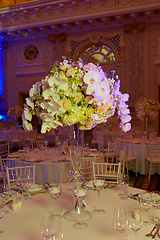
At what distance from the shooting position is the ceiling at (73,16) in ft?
33.3

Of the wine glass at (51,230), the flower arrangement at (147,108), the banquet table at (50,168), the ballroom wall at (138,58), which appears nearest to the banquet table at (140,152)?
the flower arrangement at (147,108)

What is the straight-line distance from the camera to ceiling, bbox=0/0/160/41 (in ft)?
33.3

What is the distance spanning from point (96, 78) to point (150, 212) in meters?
0.98

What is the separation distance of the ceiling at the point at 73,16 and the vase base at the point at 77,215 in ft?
32.3

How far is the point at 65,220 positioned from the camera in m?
1.61

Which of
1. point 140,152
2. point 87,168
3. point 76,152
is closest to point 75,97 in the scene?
point 76,152

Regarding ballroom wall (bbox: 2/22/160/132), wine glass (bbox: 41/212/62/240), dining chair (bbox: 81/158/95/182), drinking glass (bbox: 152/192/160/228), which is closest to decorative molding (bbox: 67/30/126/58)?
ballroom wall (bbox: 2/22/160/132)

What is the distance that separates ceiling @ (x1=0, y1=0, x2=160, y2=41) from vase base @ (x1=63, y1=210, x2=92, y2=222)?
32.3 feet

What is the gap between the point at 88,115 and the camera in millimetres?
1575

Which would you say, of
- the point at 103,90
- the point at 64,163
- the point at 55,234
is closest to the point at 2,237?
the point at 55,234

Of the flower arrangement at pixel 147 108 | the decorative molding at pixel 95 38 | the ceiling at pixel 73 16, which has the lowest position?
the flower arrangement at pixel 147 108

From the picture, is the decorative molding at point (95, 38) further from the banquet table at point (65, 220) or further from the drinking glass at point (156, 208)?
the drinking glass at point (156, 208)

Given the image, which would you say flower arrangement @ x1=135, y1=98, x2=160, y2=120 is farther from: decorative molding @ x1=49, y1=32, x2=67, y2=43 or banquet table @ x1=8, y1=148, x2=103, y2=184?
decorative molding @ x1=49, y1=32, x2=67, y2=43

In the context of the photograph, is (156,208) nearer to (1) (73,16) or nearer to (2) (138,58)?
(2) (138,58)
